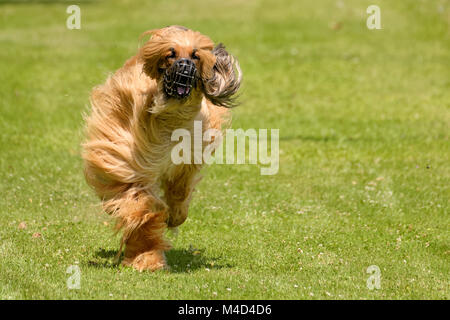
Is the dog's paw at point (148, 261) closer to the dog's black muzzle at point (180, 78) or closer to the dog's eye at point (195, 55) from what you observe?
the dog's black muzzle at point (180, 78)

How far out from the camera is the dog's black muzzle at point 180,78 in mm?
5824

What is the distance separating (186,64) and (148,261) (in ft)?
6.12

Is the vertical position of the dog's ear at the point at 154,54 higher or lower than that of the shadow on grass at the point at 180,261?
higher

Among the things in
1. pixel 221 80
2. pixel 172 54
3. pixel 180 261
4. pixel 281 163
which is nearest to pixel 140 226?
pixel 180 261

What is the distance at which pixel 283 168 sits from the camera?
11.3 metres

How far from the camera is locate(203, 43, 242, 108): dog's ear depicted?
6.23 metres

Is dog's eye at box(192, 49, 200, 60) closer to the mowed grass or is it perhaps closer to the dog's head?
the dog's head

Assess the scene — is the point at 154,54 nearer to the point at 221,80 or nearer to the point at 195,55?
the point at 195,55

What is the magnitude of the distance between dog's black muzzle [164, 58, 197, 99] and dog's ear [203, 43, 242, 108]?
24cm

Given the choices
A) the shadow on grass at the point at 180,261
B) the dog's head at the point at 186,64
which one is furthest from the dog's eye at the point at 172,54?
the shadow on grass at the point at 180,261

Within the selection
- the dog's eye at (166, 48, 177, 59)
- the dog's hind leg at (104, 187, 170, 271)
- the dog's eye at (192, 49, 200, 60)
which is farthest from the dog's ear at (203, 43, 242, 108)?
the dog's hind leg at (104, 187, 170, 271)

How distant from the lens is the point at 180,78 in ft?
19.3
